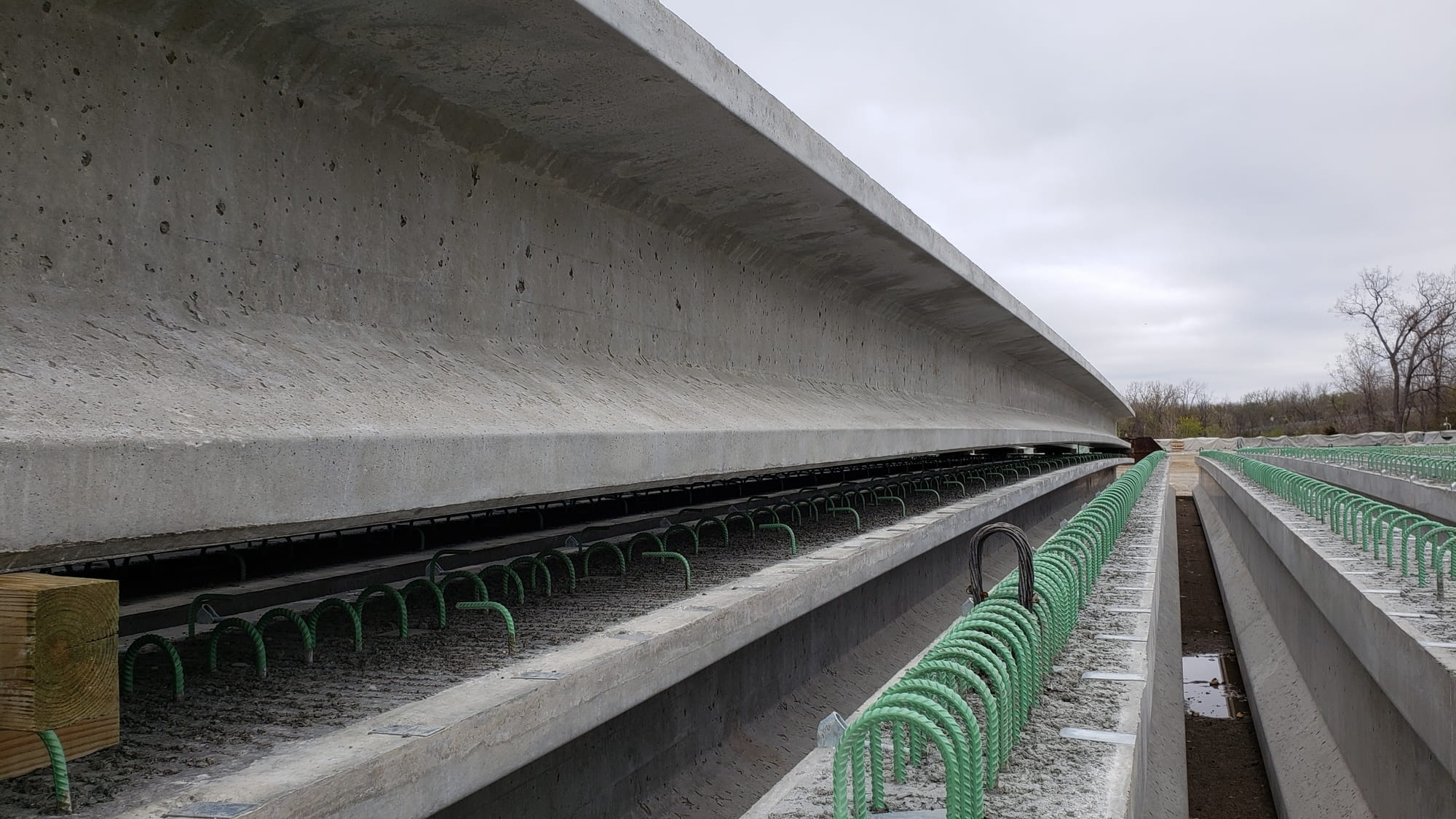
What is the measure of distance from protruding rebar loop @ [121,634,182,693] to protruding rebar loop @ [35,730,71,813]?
969mm

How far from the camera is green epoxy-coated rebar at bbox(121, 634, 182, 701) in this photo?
3404mm

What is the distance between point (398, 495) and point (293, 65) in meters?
1.74

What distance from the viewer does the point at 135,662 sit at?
3.82 metres

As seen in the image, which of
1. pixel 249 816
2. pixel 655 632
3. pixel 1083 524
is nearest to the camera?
pixel 249 816

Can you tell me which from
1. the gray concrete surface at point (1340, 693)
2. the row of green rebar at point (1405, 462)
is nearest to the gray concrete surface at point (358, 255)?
the gray concrete surface at point (1340, 693)

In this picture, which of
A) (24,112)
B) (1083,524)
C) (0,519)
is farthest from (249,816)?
(1083,524)

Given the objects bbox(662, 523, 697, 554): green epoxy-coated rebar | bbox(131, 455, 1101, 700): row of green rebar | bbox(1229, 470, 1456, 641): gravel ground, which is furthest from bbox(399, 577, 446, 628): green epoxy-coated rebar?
bbox(1229, 470, 1456, 641): gravel ground

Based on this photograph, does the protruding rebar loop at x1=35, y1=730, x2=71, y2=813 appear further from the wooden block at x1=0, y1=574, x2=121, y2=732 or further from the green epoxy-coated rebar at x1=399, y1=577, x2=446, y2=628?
the green epoxy-coated rebar at x1=399, y1=577, x2=446, y2=628

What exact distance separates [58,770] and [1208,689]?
14255 millimetres

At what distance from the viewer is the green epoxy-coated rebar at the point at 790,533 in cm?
704

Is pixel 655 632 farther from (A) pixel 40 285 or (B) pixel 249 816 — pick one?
(A) pixel 40 285

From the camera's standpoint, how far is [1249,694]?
40.9 feet

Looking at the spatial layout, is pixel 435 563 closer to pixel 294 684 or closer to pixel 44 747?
pixel 294 684

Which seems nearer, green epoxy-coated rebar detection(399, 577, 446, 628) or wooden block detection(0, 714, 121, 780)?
wooden block detection(0, 714, 121, 780)
